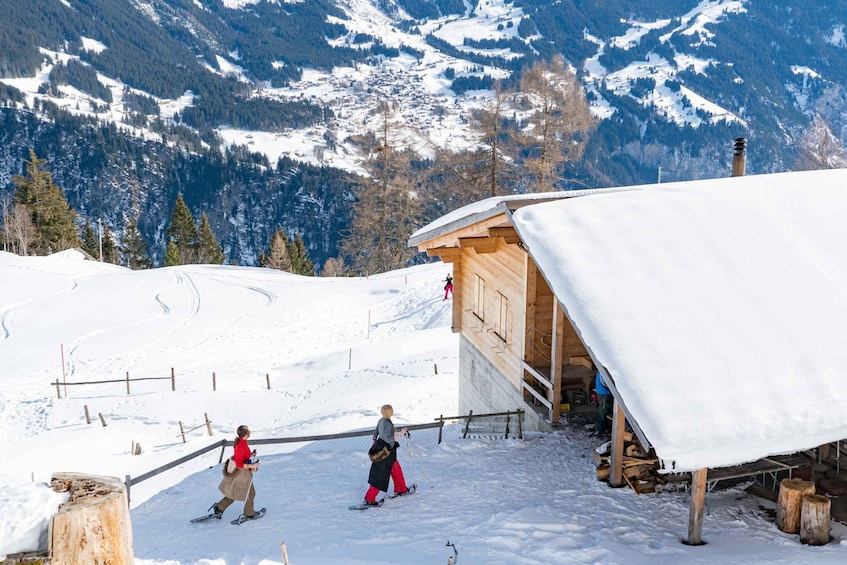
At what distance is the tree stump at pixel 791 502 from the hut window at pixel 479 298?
8221 mm

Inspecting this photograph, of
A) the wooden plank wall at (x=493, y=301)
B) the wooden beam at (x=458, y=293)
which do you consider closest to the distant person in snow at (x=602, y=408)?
the wooden plank wall at (x=493, y=301)

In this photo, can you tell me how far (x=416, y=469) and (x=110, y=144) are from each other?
206 m

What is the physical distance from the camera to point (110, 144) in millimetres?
Result: 194125

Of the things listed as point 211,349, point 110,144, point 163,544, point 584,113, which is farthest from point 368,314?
point 110,144

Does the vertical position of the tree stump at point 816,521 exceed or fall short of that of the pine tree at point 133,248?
it falls short

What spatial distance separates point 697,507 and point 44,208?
75580 millimetres

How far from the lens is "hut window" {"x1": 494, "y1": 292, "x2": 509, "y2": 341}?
1384 cm

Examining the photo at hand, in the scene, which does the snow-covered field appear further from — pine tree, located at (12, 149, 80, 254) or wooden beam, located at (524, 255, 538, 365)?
pine tree, located at (12, 149, 80, 254)

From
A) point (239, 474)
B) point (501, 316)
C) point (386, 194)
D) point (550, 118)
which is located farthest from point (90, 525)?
point (386, 194)

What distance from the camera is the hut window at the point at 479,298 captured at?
1539 cm

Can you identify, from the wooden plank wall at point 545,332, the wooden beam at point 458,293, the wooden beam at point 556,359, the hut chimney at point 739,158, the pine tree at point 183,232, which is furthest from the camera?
the pine tree at point 183,232

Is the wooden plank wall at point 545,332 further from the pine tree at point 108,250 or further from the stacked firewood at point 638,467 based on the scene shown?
the pine tree at point 108,250

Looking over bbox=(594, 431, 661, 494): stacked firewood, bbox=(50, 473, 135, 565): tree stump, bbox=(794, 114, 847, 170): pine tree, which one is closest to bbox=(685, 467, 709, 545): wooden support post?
bbox=(594, 431, 661, 494): stacked firewood

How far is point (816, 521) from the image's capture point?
734 cm
